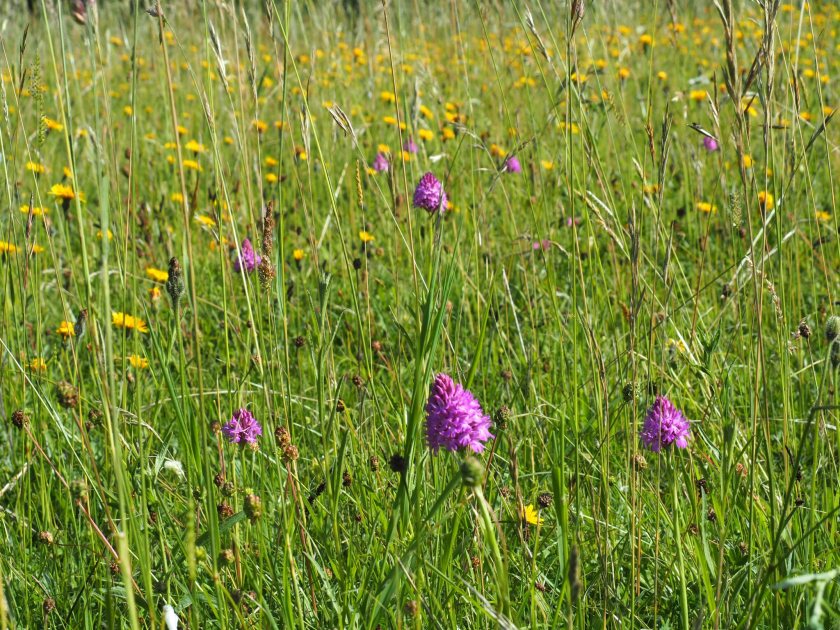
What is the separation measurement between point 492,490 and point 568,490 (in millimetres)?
152

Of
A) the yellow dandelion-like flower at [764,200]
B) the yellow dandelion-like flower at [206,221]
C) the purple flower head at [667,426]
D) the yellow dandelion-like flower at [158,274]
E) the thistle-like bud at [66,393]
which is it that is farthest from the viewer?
the yellow dandelion-like flower at [158,274]

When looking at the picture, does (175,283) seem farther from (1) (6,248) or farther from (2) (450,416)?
(1) (6,248)

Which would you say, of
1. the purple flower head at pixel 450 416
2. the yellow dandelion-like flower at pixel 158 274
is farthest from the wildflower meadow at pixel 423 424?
the yellow dandelion-like flower at pixel 158 274

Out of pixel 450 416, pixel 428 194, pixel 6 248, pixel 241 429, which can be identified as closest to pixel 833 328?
pixel 450 416

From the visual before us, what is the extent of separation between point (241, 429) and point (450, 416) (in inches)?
17.9

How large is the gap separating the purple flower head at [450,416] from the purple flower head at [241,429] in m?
0.40

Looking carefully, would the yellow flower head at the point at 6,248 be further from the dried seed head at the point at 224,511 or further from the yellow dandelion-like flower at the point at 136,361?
the dried seed head at the point at 224,511

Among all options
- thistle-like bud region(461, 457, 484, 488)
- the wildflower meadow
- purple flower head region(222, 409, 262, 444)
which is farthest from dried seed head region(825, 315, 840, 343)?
purple flower head region(222, 409, 262, 444)

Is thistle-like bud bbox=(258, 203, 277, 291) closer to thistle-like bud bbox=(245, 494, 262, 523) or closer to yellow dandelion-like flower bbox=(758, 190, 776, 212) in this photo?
thistle-like bud bbox=(245, 494, 262, 523)

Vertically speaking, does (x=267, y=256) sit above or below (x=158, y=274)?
above

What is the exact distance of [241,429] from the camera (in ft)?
4.36

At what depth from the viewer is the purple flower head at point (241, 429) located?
1.31 metres

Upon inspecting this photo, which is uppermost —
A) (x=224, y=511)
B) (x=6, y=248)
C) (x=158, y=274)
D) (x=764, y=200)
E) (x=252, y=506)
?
(x=764, y=200)

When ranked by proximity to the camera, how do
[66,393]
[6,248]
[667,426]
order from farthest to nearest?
[6,248] < [667,426] < [66,393]
